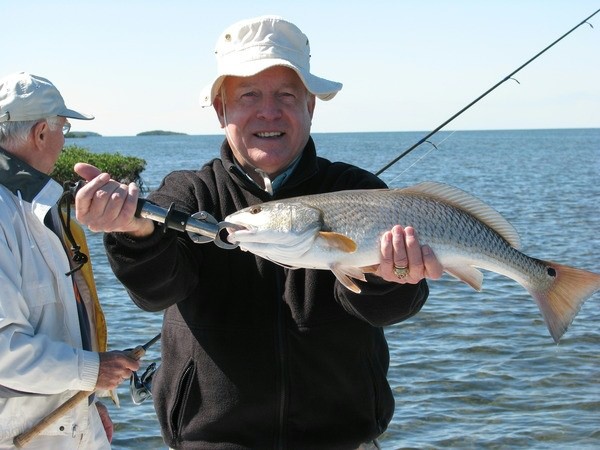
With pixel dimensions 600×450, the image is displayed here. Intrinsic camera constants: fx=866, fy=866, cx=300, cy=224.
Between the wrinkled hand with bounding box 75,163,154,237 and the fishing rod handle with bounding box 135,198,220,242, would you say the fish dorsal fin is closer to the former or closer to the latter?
the fishing rod handle with bounding box 135,198,220,242

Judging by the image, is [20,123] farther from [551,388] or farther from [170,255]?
[551,388]

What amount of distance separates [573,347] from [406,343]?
87.1 inches

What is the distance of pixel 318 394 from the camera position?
140 inches

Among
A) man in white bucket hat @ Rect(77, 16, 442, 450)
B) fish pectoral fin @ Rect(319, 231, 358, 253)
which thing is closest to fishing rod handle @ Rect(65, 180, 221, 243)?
man in white bucket hat @ Rect(77, 16, 442, 450)

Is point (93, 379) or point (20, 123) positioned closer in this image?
point (93, 379)

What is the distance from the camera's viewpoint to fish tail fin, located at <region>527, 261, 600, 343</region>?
3.98 m

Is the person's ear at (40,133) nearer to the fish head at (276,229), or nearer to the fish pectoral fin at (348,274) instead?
the fish head at (276,229)

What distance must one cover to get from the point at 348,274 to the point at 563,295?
117 cm

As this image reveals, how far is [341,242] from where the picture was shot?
3.48 m

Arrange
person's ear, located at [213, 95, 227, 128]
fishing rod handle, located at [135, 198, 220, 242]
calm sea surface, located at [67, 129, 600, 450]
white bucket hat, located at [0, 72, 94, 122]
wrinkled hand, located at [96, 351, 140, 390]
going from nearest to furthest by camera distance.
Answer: fishing rod handle, located at [135, 198, 220, 242], person's ear, located at [213, 95, 227, 128], wrinkled hand, located at [96, 351, 140, 390], white bucket hat, located at [0, 72, 94, 122], calm sea surface, located at [67, 129, 600, 450]

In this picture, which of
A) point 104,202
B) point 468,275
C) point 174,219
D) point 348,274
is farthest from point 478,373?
point 104,202

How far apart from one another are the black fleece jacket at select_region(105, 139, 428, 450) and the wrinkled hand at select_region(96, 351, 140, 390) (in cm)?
77

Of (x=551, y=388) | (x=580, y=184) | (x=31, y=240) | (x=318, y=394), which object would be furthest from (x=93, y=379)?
(x=580, y=184)

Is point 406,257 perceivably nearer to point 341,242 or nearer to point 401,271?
point 401,271
